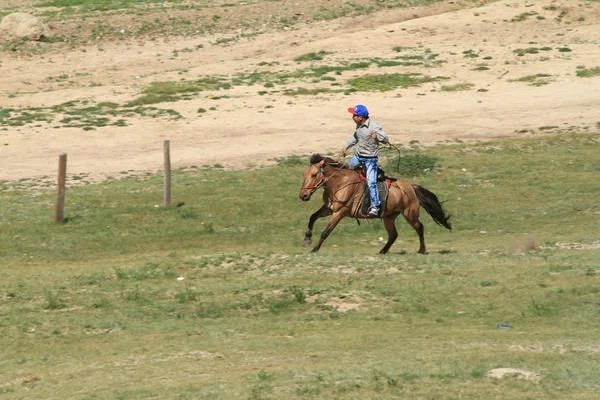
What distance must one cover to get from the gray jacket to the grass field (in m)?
1.91

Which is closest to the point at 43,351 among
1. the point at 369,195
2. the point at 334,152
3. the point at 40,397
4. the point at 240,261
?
the point at 40,397

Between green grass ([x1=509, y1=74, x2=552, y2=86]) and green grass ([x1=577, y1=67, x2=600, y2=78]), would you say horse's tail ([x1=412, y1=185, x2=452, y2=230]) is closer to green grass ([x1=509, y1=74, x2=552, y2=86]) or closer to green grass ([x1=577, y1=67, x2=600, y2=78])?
green grass ([x1=509, y1=74, x2=552, y2=86])

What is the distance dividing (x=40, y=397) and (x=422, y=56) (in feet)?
104

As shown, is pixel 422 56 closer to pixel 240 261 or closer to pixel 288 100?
pixel 288 100

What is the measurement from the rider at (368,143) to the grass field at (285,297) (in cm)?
129

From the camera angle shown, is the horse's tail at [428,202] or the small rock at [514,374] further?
the horse's tail at [428,202]

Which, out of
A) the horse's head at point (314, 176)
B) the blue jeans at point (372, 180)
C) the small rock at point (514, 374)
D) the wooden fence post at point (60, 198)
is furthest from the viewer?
the wooden fence post at point (60, 198)

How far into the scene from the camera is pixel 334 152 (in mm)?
31094

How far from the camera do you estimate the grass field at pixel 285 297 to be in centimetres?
1283

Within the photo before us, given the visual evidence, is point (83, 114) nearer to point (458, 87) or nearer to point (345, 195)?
point (458, 87)

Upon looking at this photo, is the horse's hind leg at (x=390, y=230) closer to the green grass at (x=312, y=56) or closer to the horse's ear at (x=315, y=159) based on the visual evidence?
the horse's ear at (x=315, y=159)

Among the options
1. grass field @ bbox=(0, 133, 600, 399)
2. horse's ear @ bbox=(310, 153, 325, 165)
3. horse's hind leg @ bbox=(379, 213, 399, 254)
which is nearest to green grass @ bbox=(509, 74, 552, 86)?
grass field @ bbox=(0, 133, 600, 399)

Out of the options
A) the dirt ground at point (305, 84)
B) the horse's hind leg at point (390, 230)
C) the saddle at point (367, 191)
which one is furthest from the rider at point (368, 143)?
the dirt ground at point (305, 84)

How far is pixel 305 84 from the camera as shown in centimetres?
3881
